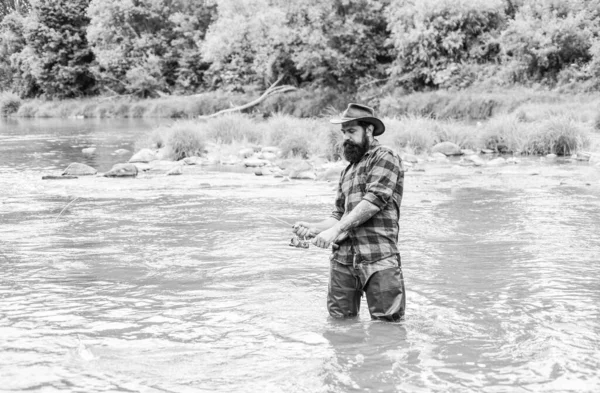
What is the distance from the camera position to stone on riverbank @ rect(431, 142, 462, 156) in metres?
18.0

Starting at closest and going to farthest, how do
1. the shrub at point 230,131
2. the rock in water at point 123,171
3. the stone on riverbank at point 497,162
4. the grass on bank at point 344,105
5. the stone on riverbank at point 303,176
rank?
the stone on riverbank at point 303,176 → the rock in water at point 123,171 → the stone on riverbank at point 497,162 → the shrub at point 230,131 → the grass on bank at point 344,105

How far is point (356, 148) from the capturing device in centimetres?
461

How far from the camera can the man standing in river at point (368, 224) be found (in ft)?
14.5

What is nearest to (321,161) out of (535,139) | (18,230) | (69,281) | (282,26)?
(535,139)

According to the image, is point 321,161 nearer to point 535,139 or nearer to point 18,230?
point 535,139

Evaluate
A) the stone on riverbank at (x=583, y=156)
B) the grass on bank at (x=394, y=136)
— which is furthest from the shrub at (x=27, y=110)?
the stone on riverbank at (x=583, y=156)

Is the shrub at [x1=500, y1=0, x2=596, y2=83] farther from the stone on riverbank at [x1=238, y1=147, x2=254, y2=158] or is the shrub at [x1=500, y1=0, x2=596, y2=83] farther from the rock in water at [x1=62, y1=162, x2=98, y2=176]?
the rock in water at [x1=62, y1=162, x2=98, y2=176]

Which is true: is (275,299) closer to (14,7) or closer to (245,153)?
(245,153)

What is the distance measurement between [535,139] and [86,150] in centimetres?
1120

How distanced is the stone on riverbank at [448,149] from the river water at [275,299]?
6219 millimetres

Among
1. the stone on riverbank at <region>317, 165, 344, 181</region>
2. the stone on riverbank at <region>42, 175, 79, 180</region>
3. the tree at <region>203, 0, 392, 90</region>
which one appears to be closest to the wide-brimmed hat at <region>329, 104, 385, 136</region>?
the stone on riverbank at <region>317, 165, 344, 181</region>

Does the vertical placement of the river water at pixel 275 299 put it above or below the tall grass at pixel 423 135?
below

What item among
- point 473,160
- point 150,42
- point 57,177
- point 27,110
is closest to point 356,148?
point 57,177

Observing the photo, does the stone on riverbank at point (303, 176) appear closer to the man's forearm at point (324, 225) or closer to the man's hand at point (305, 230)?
the man's forearm at point (324, 225)
